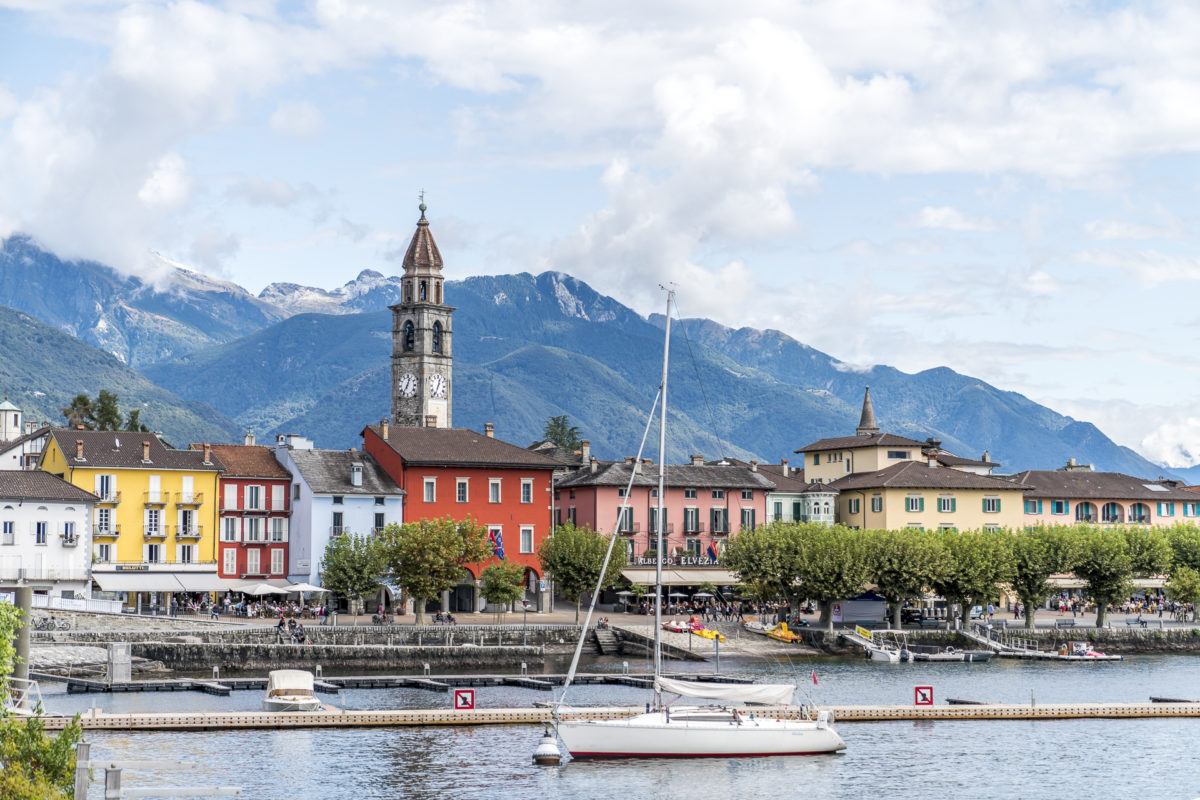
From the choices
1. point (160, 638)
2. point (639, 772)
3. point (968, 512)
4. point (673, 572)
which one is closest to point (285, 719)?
point (639, 772)

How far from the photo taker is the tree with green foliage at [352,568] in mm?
90938

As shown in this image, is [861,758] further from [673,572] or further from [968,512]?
[968,512]

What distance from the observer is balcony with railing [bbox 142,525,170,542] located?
9431 cm

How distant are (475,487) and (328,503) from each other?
10115mm

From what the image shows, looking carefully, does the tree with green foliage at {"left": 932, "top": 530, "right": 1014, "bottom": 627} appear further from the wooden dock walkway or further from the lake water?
the lake water

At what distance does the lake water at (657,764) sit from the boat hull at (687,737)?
457 mm

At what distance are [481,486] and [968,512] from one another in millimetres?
41033

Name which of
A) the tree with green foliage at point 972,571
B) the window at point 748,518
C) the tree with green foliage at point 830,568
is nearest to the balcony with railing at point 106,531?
the tree with green foliage at point 830,568

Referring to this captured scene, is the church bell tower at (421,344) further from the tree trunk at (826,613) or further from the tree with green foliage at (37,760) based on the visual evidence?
the tree with green foliage at (37,760)

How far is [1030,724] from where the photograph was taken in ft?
195

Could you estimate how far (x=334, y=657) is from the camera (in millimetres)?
80188

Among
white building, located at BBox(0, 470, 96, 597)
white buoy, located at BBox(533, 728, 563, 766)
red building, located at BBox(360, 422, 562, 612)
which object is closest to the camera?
white buoy, located at BBox(533, 728, 563, 766)

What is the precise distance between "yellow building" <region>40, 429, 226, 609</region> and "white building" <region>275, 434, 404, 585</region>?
5166 mm

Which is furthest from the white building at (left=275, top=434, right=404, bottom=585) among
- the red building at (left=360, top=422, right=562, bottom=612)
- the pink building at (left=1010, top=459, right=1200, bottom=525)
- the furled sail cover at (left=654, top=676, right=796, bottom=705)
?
the pink building at (left=1010, top=459, right=1200, bottom=525)
